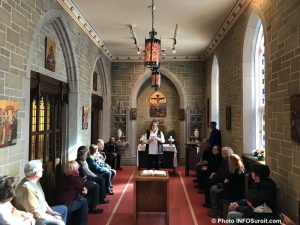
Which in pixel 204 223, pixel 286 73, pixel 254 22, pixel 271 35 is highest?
pixel 254 22

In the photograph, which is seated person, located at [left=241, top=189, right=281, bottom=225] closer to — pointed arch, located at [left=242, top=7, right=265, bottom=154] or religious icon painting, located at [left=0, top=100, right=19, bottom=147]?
pointed arch, located at [left=242, top=7, right=265, bottom=154]

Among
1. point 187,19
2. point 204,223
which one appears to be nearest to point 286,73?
point 204,223

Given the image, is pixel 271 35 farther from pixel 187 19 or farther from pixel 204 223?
pixel 204 223

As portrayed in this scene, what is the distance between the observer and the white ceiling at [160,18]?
16.4ft

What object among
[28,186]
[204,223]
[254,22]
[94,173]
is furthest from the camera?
[94,173]

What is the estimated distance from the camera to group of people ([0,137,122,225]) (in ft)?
8.11

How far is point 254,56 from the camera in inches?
200

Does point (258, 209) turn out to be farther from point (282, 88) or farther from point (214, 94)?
point (214, 94)

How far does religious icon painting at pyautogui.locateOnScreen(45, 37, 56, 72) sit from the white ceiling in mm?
881

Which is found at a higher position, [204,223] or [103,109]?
[103,109]

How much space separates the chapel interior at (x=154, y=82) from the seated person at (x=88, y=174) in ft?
1.10

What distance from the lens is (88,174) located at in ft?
16.4

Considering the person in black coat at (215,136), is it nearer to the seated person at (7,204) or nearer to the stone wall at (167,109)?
the stone wall at (167,109)

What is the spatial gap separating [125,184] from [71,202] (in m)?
3.01
